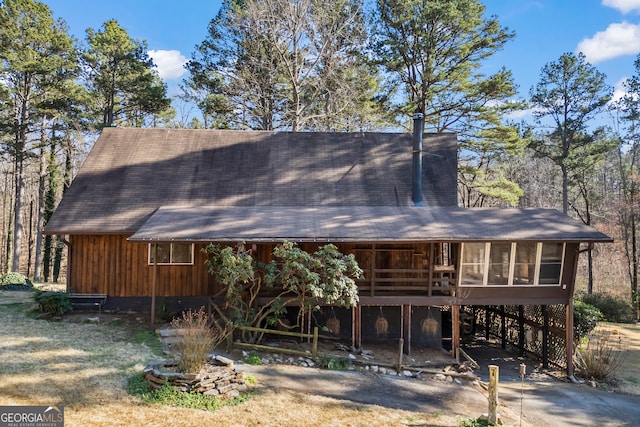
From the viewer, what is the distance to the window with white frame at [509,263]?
12.3m

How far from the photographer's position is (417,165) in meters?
15.9

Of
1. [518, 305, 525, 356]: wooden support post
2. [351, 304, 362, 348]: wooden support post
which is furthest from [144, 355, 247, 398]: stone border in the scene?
[518, 305, 525, 356]: wooden support post

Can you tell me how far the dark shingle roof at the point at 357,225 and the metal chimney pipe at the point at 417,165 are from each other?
1212 mm

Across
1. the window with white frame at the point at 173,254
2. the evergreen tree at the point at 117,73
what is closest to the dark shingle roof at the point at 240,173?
the window with white frame at the point at 173,254

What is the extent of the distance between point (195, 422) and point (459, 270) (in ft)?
27.4

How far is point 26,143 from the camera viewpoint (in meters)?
24.2

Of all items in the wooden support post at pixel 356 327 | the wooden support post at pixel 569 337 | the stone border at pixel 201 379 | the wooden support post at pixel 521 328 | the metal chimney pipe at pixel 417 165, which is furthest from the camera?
the metal chimney pipe at pixel 417 165

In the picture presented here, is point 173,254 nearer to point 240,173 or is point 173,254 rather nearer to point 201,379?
point 240,173

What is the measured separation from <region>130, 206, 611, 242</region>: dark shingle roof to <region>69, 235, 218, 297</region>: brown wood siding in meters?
1.76

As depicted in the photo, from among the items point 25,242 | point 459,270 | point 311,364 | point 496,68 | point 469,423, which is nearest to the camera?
point 469,423

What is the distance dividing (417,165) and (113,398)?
12.3 m

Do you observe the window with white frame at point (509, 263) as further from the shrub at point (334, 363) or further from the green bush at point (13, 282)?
the green bush at point (13, 282)

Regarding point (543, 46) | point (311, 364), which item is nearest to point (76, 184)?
point (311, 364)

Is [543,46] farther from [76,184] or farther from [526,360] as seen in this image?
[76,184]
